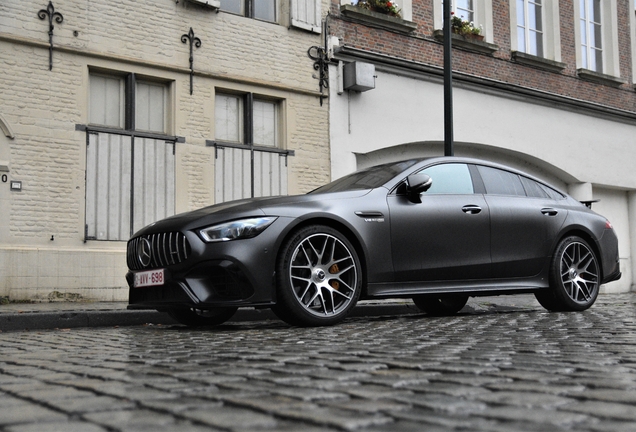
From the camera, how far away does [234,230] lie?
6312 mm

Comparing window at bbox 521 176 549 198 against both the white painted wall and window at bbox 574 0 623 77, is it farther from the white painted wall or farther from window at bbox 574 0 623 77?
window at bbox 574 0 623 77

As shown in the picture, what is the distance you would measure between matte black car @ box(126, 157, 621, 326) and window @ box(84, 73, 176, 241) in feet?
17.0

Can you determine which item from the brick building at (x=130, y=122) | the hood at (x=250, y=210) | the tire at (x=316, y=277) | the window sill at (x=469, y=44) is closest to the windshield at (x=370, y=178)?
the hood at (x=250, y=210)

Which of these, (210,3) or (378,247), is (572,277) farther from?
(210,3)

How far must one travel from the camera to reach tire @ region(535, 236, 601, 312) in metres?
8.16

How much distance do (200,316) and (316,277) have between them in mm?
1450

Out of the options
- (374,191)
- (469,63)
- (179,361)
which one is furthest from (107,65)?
(179,361)

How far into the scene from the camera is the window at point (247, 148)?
44.5 ft

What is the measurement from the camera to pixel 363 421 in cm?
230

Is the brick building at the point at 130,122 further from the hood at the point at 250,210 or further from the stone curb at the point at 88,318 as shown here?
the hood at the point at 250,210

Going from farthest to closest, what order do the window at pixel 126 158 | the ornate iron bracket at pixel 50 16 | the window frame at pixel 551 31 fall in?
the window frame at pixel 551 31 < the window at pixel 126 158 < the ornate iron bracket at pixel 50 16

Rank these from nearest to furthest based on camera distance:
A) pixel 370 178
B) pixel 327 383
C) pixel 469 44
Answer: pixel 327 383, pixel 370 178, pixel 469 44

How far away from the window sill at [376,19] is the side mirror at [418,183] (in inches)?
345

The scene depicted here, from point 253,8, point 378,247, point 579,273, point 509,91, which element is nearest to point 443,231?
point 378,247
